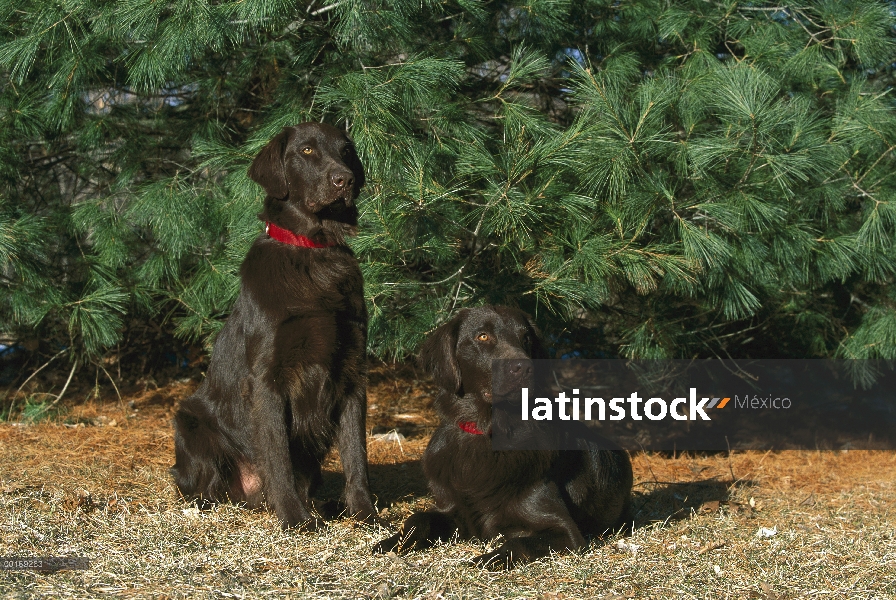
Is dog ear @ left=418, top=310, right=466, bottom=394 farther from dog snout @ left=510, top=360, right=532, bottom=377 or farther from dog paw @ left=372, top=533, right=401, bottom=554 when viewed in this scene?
dog paw @ left=372, top=533, right=401, bottom=554

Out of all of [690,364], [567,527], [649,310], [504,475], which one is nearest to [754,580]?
[567,527]

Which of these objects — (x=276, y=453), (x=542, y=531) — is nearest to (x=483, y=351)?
(x=542, y=531)

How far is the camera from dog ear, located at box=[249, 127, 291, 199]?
378 centimetres

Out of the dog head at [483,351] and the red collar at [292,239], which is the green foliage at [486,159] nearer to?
the red collar at [292,239]

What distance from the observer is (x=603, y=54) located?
5859 millimetres

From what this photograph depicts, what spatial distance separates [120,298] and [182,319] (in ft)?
1.52

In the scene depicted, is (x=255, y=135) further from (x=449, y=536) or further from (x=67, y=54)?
(x=449, y=536)

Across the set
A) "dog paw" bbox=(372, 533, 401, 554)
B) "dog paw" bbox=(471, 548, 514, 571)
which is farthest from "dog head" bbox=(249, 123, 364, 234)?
"dog paw" bbox=(471, 548, 514, 571)

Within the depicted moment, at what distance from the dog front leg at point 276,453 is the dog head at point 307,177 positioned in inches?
28.5

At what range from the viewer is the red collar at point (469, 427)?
3.55m

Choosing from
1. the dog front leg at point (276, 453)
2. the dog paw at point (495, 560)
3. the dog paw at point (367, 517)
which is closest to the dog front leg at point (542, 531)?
the dog paw at point (495, 560)

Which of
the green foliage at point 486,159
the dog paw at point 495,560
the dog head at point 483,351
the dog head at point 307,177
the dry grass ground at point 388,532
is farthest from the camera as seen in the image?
→ the green foliage at point 486,159

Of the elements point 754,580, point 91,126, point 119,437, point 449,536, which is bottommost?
point 119,437

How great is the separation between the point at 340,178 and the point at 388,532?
1439 mm
